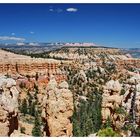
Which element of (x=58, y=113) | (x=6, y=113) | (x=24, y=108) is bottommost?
(x=24, y=108)

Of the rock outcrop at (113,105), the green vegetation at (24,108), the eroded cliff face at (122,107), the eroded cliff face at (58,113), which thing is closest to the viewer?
the eroded cliff face at (122,107)

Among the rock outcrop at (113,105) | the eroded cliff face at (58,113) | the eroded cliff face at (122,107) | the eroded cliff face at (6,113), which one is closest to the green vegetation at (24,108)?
the eroded cliff face at (58,113)

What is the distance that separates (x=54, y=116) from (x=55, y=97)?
2.78ft

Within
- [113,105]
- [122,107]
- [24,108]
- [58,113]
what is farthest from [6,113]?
[24,108]

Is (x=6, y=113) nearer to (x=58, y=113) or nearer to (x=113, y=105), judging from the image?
(x=58, y=113)

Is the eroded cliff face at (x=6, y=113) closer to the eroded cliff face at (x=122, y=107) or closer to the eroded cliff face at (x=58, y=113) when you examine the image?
the eroded cliff face at (x=58, y=113)

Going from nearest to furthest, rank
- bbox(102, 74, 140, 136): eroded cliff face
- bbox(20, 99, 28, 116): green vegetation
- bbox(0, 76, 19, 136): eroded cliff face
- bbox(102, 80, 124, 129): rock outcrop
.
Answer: bbox(0, 76, 19, 136): eroded cliff face, bbox(102, 74, 140, 136): eroded cliff face, bbox(102, 80, 124, 129): rock outcrop, bbox(20, 99, 28, 116): green vegetation

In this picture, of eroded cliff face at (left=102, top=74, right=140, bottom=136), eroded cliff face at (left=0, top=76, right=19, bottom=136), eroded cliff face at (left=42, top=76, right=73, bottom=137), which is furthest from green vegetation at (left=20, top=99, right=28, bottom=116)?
eroded cliff face at (left=0, top=76, right=19, bottom=136)

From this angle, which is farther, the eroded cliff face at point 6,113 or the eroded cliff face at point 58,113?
the eroded cliff face at point 58,113

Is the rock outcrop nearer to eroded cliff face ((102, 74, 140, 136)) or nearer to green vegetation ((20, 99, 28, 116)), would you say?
eroded cliff face ((102, 74, 140, 136))

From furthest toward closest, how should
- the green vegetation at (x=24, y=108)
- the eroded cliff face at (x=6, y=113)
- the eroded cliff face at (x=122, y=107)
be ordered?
the green vegetation at (x=24, y=108) → the eroded cliff face at (x=122, y=107) → the eroded cliff face at (x=6, y=113)

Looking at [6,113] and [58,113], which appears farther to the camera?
[58,113]

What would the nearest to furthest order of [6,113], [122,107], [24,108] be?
[6,113]
[122,107]
[24,108]

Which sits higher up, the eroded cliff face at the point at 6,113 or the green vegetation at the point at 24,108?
the eroded cliff face at the point at 6,113
